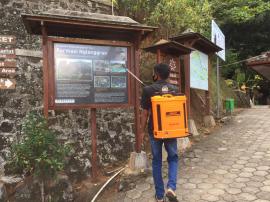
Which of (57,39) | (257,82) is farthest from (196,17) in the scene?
(257,82)

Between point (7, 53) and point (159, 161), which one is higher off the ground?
point (7, 53)

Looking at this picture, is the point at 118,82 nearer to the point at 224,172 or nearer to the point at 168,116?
the point at 168,116

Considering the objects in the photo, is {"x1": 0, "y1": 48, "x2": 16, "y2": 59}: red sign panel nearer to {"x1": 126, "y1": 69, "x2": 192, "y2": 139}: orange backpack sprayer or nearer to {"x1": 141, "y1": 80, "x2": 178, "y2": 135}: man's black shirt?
{"x1": 141, "y1": 80, "x2": 178, "y2": 135}: man's black shirt

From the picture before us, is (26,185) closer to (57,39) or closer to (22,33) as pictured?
(57,39)

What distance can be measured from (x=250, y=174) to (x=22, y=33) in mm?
6060

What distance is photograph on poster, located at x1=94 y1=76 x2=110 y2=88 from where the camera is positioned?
244 inches

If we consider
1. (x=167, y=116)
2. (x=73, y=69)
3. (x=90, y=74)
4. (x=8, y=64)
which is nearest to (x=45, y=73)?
(x=73, y=69)

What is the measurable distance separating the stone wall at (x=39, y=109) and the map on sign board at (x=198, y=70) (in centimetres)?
217

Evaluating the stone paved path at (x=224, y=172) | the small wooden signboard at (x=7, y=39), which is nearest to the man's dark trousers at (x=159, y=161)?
the stone paved path at (x=224, y=172)

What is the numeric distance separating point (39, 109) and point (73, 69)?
2690 mm

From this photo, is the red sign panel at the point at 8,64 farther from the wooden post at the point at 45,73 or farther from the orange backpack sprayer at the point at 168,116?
the orange backpack sprayer at the point at 168,116

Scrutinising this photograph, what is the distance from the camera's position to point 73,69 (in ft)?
19.7

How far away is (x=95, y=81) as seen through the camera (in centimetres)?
619

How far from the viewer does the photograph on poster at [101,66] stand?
6223 mm
